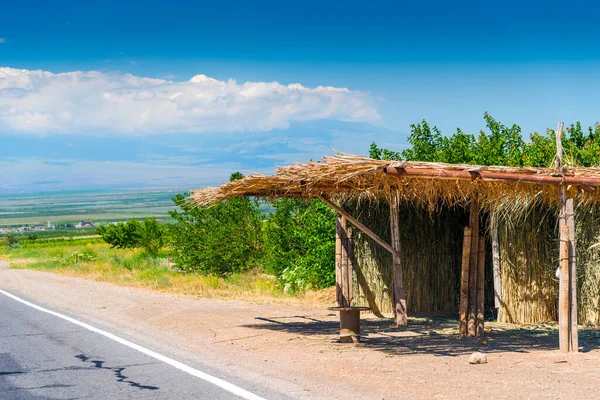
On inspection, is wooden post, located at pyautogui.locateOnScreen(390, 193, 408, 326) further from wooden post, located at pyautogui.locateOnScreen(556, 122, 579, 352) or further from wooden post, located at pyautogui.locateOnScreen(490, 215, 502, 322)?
wooden post, located at pyautogui.locateOnScreen(556, 122, 579, 352)

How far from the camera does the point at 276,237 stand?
2322 cm

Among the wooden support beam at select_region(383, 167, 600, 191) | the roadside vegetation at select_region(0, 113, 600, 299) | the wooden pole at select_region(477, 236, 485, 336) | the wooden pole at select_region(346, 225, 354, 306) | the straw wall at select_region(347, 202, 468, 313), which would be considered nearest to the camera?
the wooden support beam at select_region(383, 167, 600, 191)

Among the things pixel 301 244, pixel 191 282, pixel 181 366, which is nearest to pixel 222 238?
pixel 191 282

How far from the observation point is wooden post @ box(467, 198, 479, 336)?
40.2 ft

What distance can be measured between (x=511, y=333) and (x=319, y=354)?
12.6 feet

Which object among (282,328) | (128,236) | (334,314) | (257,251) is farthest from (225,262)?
(128,236)

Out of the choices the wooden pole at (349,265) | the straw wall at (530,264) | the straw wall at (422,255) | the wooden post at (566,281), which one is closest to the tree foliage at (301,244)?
the wooden pole at (349,265)

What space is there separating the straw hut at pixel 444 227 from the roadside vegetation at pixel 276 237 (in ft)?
5.00

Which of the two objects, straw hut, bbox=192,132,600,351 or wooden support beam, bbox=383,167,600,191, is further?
straw hut, bbox=192,132,600,351

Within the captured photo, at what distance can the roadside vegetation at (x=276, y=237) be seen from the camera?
1966 cm

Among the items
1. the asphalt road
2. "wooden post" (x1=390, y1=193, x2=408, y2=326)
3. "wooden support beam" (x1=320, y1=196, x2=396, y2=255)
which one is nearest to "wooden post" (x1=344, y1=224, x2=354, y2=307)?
"wooden post" (x1=390, y1=193, x2=408, y2=326)

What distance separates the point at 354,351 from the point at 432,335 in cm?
218

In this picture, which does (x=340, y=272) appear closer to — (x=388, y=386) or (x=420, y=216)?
(x=420, y=216)

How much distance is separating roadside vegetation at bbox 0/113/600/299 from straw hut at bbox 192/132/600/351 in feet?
5.00
